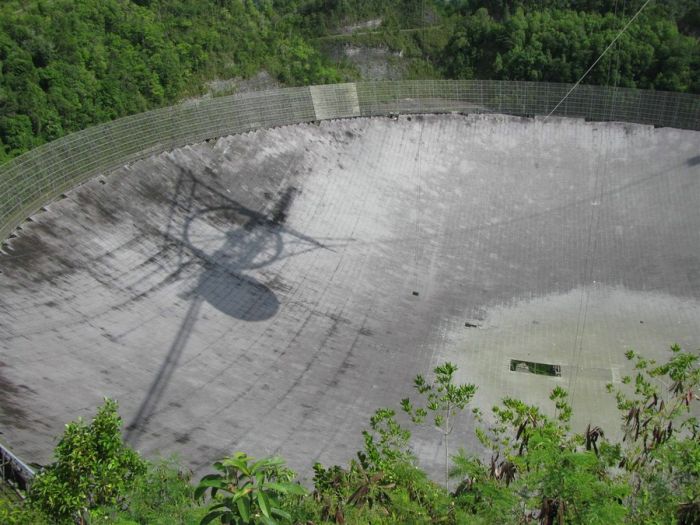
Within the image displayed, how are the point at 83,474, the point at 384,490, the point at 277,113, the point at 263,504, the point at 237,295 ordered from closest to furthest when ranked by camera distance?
the point at 263,504 < the point at 83,474 < the point at 384,490 < the point at 237,295 < the point at 277,113

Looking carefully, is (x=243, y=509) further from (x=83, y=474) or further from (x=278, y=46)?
(x=278, y=46)

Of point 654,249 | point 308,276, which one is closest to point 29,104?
point 308,276

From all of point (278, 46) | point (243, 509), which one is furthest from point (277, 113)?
point (278, 46)

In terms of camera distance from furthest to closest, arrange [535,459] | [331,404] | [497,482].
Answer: [331,404]
[497,482]
[535,459]

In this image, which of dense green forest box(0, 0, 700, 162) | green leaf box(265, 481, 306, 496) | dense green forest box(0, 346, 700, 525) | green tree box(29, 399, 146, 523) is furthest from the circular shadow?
dense green forest box(0, 0, 700, 162)

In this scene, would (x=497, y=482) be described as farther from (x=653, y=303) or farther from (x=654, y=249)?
(x=654, y=249)

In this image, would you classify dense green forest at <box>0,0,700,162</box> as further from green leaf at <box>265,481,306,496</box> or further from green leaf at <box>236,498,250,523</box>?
green leaf at <box>236,498,250,523</box>
